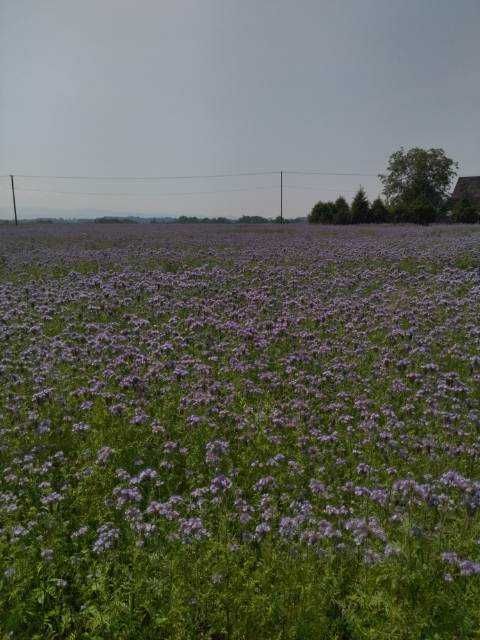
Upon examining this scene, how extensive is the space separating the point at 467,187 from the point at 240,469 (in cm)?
7271

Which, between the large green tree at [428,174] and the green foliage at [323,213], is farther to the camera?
the large green tree at [428,174]

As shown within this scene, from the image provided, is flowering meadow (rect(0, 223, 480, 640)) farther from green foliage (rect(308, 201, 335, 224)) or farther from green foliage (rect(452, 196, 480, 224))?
green foliage (rect(452, 196, 480, 224))

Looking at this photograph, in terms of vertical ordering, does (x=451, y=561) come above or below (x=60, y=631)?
Result: above

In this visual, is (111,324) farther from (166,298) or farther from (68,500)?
(68,500)

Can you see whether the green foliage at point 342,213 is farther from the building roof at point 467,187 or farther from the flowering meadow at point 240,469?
the flowering meadow at point 240,469

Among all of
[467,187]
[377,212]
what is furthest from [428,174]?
[377,212]

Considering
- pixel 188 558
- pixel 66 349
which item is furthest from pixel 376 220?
pixel 188 558

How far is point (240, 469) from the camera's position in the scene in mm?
4750

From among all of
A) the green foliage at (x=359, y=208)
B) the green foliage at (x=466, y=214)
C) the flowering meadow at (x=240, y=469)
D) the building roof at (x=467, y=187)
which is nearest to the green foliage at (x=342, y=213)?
the green foliage at (x=359, y=208)

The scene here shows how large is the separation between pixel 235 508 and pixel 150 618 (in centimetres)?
117

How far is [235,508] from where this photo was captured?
14.0ft

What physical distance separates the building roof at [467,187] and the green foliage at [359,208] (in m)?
24.0

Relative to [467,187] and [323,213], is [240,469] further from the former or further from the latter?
[467,187]

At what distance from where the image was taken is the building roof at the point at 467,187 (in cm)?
6631
